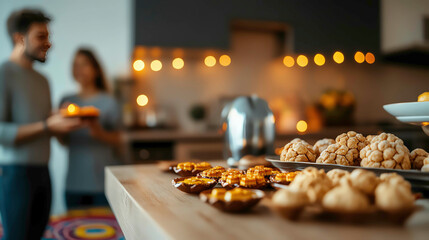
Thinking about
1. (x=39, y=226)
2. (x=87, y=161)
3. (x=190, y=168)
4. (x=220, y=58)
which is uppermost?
(x=220, y=58)

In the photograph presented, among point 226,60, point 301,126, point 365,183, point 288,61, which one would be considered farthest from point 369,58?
point 365,183

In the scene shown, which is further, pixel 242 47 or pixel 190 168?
pixel 242 47

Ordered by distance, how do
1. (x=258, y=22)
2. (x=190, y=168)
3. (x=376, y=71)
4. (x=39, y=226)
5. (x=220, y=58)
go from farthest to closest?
(x=376, y=71) → (x=220, y=58) → (x=258, y=22) → (x=39, y=226) → (x=190, y=168)

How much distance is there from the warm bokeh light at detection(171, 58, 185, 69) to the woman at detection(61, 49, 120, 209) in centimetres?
80

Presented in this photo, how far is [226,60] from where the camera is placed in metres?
3.23

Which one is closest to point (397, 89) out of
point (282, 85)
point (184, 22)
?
point (282, 85)

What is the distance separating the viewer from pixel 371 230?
0.37 meters

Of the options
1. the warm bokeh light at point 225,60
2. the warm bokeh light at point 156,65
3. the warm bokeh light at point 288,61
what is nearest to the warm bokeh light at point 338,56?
the warm bokeh light at point 288,61

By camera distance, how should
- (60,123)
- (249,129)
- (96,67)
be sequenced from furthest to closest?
(96,67) < (60,123) < (249,129)

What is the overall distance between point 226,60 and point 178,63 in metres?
0.46

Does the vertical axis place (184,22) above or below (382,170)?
above

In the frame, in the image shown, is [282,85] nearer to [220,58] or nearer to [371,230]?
[220,58]

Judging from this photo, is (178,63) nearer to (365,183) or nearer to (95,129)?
(95,129)

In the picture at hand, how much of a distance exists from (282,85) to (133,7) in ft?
5.24
